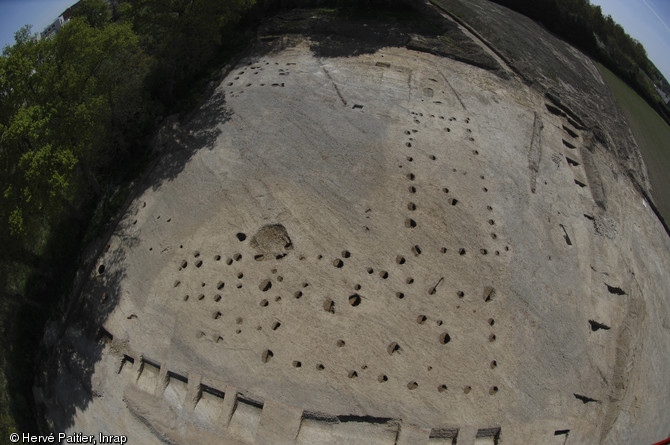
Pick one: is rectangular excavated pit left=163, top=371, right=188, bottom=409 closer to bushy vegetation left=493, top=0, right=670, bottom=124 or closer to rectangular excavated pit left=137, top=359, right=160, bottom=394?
rectangular excavated pit left=137, top=359, right=160, bottom=394

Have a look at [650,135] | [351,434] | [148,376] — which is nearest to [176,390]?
[148,376]

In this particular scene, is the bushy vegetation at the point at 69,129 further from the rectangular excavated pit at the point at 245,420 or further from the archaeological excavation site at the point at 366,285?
the rectangular excavated pit at the point at 245,420

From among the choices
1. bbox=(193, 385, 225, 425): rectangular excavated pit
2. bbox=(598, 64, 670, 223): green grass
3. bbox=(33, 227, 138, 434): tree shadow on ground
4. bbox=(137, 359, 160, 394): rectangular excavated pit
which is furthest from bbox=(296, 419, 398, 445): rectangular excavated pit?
bbox=(598, 64, 670, 223): green grass

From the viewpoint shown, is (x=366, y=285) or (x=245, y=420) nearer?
(x=245, y=420)

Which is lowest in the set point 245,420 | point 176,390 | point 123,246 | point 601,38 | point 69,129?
point 176,390

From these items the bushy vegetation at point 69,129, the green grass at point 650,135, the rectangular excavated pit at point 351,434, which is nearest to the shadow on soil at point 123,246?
the bushy vegetation at point 69,129

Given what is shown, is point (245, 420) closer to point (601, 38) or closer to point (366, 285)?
point (366, 285)

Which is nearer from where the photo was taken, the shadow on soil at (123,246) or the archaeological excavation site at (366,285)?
the archaeological excavation site at (366,285)
